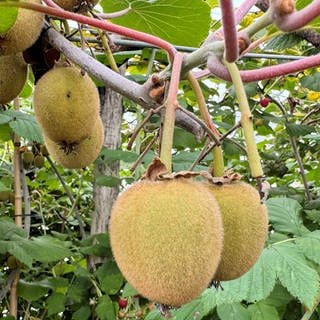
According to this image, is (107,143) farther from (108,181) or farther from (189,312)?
(189,312)

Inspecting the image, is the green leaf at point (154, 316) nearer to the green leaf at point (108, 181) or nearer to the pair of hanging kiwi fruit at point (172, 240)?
the green leaf at point (108, 181)

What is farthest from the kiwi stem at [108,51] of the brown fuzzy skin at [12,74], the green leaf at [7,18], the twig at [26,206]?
the twig at [26,206]

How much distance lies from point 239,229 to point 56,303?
5.26ft

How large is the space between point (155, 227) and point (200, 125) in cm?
15

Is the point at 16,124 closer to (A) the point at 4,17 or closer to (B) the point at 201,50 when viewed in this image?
(A) the point at 4,17

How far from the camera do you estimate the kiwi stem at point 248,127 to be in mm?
535

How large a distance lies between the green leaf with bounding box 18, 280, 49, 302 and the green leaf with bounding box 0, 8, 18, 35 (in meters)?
1.34

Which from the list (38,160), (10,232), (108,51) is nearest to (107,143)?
(38,160)

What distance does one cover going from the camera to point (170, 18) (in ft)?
3.41

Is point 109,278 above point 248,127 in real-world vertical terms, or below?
below

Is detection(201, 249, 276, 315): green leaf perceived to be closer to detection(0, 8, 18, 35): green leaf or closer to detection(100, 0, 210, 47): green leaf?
detection(100, 0, 210, 47): green leaf

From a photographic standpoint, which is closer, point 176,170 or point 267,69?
point 267,69

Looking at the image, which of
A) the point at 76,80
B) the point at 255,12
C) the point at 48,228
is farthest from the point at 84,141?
the point at 48,228

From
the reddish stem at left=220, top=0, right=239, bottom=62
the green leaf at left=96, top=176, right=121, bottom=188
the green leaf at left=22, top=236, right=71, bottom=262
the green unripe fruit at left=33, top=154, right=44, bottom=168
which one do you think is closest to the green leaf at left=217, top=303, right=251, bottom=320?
the green leaf at left=22, top=236, right=71, bottom=262
